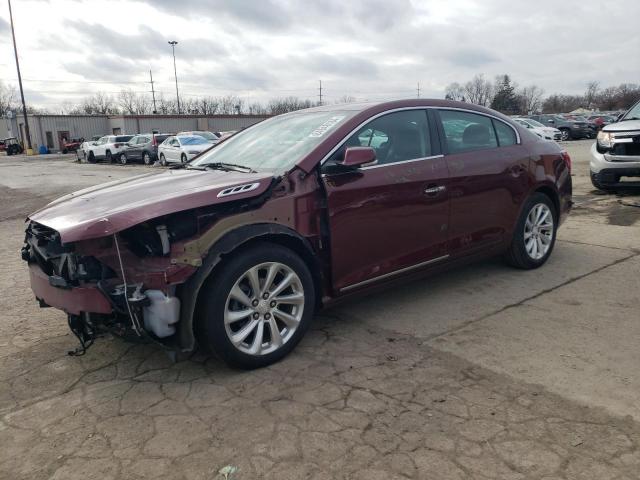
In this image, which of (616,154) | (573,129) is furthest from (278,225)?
(573,129)

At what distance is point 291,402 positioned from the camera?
292 centimetres

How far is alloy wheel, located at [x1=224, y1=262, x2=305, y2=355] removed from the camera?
316 cm

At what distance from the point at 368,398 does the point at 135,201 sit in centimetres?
180

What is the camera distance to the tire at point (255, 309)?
3.04 metres

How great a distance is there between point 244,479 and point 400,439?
774 mm

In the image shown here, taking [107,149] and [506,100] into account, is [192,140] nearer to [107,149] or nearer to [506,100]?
[107,149]

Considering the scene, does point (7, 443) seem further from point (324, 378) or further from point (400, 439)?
point (400, 439)

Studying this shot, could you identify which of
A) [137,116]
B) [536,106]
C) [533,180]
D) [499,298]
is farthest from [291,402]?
[536,106]

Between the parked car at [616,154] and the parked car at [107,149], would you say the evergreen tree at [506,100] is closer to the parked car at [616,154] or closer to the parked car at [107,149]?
the parked car at [107,149]

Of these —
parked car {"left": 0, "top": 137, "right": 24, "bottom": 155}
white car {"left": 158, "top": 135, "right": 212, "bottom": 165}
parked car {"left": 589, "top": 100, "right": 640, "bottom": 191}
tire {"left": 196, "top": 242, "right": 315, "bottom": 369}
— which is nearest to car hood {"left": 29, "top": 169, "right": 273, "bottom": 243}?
tire {"left": 196, "top": 242, "right": 315, "bottom": 369}

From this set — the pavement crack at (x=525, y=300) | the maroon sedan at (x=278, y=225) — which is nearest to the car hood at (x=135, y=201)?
the maroon sedan at (x=278, y=225)

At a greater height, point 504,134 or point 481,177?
point 504,134

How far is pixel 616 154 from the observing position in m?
8.85

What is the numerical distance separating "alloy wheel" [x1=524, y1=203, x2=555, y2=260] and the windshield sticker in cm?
231
